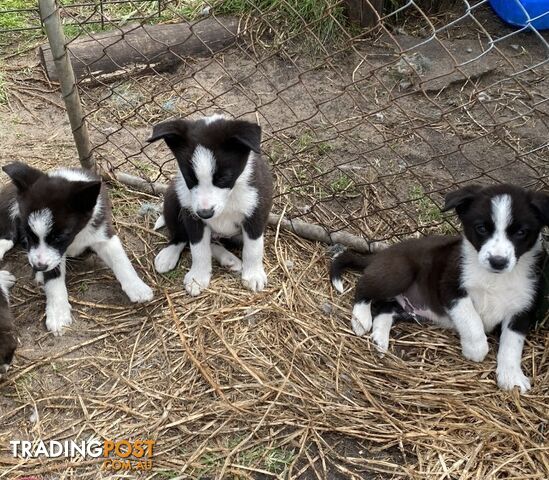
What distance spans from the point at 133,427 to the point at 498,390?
1.70 metres

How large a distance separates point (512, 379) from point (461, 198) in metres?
0.90

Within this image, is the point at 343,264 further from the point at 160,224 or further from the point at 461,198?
the point at 160,224

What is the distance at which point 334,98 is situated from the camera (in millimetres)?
4012

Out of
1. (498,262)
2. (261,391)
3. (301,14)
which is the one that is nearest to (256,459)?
(261,391)

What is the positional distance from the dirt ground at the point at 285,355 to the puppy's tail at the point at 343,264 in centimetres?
7

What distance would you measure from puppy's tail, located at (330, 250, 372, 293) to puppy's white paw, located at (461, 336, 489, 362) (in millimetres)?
727

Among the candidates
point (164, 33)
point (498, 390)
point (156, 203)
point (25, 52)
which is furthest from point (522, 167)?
point (25, 52)

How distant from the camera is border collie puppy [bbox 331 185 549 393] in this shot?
→ 3.12 metres

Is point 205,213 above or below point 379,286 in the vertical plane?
above

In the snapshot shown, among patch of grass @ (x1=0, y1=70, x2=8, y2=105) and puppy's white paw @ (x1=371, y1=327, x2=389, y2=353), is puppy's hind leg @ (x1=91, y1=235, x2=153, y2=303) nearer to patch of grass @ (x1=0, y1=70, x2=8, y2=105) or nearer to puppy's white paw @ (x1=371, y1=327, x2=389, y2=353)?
puppy's white paw @ (x1=371, y1=327, x2=389, y2=353)

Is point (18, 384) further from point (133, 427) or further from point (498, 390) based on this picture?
point (498, 390)

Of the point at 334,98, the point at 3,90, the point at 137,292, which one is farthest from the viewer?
the point at 3,90

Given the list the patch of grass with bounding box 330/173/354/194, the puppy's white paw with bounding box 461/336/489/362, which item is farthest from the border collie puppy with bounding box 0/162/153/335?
the puppy's white paw with bounding box 461/336/489/362

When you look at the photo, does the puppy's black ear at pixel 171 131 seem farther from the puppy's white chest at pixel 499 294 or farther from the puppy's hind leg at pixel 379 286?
the puppy's white chest at pixel 499 294
